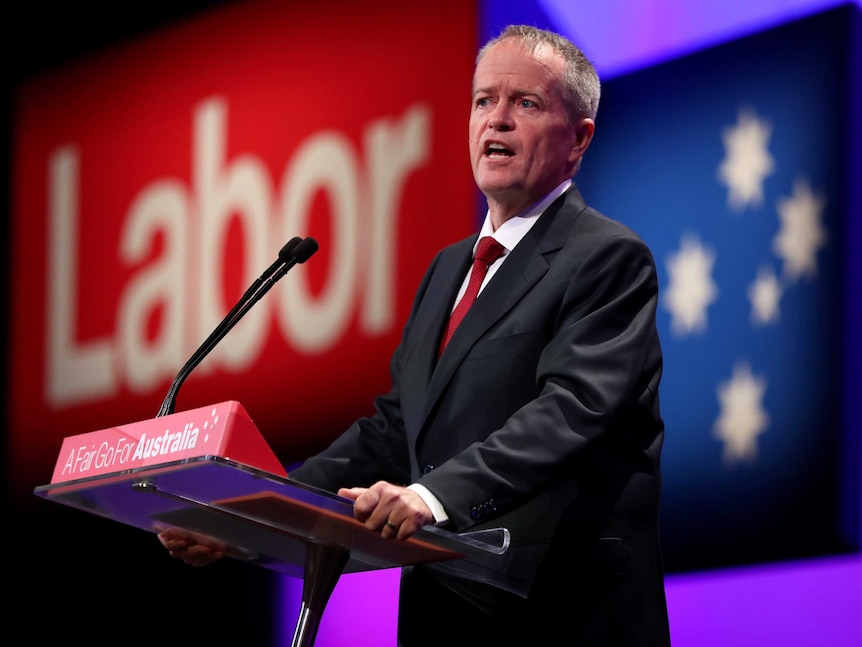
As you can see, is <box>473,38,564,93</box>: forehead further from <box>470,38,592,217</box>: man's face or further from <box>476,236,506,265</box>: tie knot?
<box>476,236,506,265</box>: tie knot

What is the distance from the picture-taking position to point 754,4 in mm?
3012

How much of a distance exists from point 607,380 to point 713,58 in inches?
→ 58.3

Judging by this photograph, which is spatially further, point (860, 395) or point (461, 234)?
point (461, 234)

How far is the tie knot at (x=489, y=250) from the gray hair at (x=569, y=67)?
0.88 feet

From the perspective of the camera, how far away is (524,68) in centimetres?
221

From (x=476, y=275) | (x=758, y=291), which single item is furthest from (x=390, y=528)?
(x=758, y=291)

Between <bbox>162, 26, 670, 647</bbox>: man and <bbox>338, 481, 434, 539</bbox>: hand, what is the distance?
0.07m

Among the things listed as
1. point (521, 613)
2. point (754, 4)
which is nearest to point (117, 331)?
point (754, 4)

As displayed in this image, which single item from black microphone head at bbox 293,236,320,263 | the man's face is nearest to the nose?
the man's face

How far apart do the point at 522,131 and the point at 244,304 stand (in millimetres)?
577

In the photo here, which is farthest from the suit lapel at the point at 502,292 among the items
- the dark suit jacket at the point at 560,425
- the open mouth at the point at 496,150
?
the open mouth at the point at 496,150

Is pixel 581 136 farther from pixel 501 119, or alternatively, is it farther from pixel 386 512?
pixel 386 512

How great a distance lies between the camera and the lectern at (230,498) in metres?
1.53

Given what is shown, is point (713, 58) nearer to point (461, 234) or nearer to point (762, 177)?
point (762, 177)
